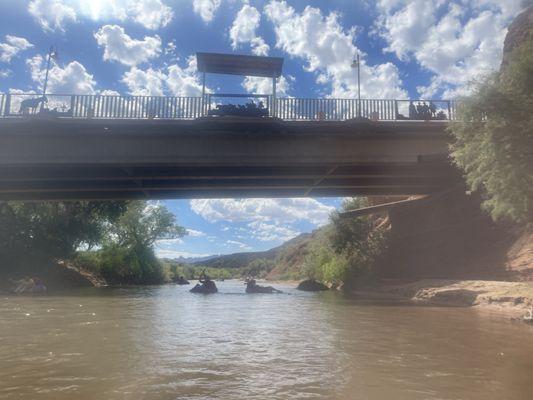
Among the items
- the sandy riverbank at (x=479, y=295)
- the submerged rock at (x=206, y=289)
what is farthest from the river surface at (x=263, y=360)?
the submerged rock at (x=206, y=289)

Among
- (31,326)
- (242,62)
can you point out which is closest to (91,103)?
(242,62)

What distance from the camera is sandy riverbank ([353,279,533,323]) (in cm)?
1466

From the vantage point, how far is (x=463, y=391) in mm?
5176

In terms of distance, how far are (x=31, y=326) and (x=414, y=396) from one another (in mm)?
9744

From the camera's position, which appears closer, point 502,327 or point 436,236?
A: point 502,327

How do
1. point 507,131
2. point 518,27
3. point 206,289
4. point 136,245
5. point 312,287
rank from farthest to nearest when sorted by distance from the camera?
point 136,245 → point 518,27 → point 312,287 → point 206,289 → point 507,131

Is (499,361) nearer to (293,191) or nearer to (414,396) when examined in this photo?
(414,396)

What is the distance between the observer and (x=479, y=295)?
17.6 m

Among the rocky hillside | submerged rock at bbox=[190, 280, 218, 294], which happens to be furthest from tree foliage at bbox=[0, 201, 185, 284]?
the rocky hillside

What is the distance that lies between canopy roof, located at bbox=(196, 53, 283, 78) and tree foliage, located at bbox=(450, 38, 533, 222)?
1206 centimetres

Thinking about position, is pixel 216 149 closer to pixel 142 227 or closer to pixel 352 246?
pixel 352 246

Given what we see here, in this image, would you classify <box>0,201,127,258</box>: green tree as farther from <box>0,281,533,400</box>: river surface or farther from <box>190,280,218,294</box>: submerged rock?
<box>0,281,533,400</box>: river surface

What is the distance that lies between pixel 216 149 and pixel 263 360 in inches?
663

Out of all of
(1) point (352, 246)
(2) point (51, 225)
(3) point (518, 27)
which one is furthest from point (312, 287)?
(3) point (518, 27)
